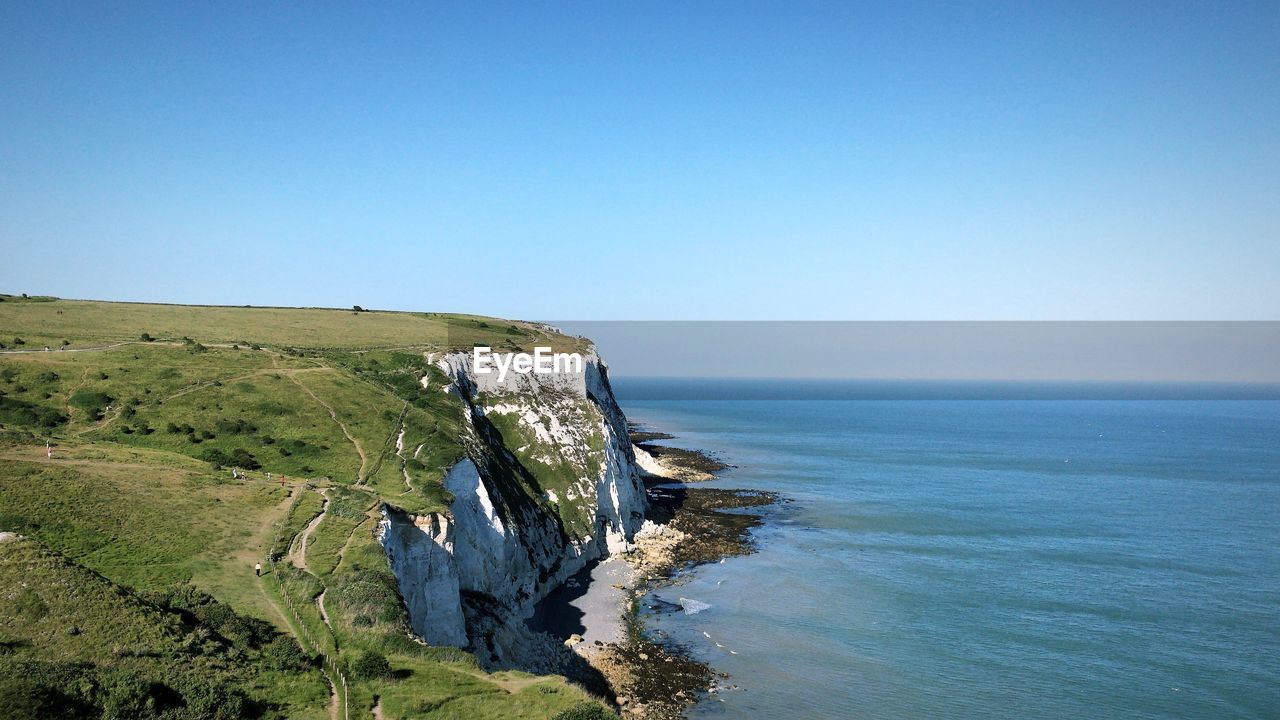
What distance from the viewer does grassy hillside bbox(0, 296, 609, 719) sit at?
22.2 m

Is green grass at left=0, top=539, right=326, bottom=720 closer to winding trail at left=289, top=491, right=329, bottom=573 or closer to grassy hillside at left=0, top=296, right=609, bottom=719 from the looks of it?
grassy hillside at left=0, top=296, right=609, bottom=719

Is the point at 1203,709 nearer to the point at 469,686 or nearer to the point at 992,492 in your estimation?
the point at 469,686

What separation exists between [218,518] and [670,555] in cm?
4252

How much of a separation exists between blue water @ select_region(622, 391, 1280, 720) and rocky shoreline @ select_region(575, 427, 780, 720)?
1901mm

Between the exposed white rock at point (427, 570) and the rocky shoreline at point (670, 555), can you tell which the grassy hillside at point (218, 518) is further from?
the rocky shoreline at point (670, 555)

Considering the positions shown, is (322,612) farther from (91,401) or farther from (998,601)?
(998,601)

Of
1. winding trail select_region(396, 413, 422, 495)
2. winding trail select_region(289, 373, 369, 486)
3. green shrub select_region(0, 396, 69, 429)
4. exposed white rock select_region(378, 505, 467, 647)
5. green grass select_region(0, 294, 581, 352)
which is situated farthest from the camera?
green grass select_region(0, 294, 581, 352)

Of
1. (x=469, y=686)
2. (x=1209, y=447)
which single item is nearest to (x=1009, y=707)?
(x=469, y=686)

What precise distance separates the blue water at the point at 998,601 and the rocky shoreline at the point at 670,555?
190 centimetres

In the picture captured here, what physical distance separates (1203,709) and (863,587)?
2342 centimetres

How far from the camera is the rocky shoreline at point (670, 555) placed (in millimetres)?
40844

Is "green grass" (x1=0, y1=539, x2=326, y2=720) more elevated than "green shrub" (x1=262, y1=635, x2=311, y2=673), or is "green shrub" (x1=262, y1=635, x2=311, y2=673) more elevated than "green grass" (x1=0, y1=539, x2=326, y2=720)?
"green grass" (x1=0, y1=539, x2=326, y2=720)

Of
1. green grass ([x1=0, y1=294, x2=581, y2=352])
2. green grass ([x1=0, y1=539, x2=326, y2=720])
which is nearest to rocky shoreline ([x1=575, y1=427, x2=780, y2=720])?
green grass ([x1=0, y1=539, x2=326, y2=720])

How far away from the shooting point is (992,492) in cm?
10162
